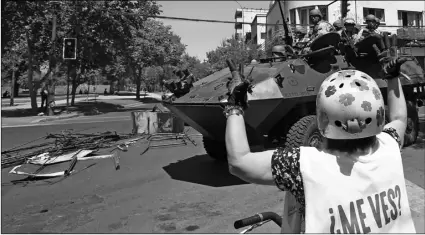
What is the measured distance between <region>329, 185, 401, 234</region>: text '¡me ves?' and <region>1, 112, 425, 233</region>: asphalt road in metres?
2.37

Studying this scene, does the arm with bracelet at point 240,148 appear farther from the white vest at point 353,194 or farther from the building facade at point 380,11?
the building facade at point 380,11

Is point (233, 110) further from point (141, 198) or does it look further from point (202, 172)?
point (202, 172)

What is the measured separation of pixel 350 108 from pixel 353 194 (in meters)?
0.33

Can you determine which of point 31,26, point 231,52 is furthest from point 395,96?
point 231,52

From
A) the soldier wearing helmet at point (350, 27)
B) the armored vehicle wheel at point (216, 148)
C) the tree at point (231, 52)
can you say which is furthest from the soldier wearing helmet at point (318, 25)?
the tree at point (231, 52)

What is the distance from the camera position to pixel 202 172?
635 cm

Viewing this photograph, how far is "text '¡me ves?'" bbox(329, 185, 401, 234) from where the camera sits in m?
1.38

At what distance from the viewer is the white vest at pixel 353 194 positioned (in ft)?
4.52

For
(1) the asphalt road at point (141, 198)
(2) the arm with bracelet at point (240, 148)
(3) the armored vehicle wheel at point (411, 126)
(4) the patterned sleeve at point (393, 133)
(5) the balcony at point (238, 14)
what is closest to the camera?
(2) the arm with bracelet at point (240, 148)

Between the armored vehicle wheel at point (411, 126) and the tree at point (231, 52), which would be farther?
the tree at point (231, 52)

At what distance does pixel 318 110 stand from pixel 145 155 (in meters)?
6.70

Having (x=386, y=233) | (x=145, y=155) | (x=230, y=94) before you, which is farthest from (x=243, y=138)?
(x=145, y=155)

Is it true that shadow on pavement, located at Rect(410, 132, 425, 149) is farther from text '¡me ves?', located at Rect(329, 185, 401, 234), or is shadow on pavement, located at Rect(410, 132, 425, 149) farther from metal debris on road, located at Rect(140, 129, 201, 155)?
text '¡me ves?', located at Rect(329, 185, 401, 234)

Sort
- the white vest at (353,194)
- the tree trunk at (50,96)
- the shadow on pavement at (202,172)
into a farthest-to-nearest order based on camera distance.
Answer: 1. the tree trunk at (50,96)
2. the shadow on pavement at (202,172)
3. the white vest at (353,194)
